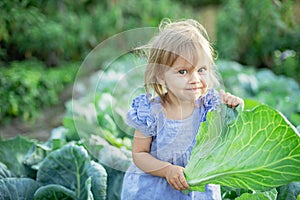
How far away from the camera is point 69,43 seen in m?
7.45

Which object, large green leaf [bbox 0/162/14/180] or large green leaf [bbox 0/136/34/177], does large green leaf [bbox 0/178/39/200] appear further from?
large green leaf [bbox 0/136/34/177]

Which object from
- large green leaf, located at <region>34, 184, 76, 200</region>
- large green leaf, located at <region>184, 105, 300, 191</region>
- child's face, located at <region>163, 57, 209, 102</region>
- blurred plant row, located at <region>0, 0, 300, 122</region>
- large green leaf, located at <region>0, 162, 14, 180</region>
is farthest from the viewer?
blurred plant row, located at <region>0, 0, 300, 122</region>

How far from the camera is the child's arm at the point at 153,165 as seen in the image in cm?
191

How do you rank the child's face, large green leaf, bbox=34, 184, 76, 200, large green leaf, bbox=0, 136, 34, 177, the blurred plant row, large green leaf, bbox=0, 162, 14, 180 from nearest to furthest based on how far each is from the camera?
the child's face → large green leaf, bbox=34, 184, 76, 200 → large green leaf, bbox=0, 162, 14, 180 → large green leaf, bbox=0, 136, 34, 177 → the blurred plant row

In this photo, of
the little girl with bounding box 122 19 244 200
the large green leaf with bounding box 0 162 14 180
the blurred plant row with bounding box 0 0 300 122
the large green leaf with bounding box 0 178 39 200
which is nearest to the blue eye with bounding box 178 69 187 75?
the little girl with bounding box 122 19 244 200

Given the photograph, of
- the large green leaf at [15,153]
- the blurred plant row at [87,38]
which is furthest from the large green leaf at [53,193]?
the blurred plant row at [87,38]

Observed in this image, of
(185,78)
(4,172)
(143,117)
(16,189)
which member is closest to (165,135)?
(143,117)

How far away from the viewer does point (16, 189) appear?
2525 millimetres

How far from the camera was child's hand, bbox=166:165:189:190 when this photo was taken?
1903 millimetres

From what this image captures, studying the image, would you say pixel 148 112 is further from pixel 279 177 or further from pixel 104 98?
pixel 104 98

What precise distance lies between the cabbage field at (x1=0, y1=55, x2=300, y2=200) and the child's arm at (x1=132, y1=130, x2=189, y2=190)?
1.3 inches

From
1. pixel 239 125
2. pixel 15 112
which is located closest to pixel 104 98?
pixel 15 112

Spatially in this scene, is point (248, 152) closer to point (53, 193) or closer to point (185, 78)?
point (185, 78)

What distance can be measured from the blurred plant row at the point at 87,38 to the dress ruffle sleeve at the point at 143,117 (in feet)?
9.07
